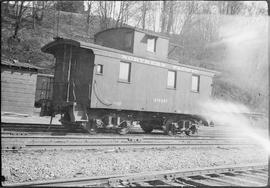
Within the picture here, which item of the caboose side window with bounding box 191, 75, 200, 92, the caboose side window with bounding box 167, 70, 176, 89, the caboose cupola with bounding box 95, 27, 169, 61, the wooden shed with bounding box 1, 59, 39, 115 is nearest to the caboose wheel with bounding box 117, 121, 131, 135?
the caboose side window with bounding box 167, 70, 176, 89

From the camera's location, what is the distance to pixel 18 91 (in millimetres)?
18016

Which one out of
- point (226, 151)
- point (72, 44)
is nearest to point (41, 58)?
point (72, 44)

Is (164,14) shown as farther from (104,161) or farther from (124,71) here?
(104,161)

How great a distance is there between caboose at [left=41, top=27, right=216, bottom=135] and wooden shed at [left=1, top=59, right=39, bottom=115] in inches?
161

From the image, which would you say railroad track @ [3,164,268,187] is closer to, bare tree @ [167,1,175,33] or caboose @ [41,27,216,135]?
caboose @ [41,27,216,135]

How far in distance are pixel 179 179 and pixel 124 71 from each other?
747cm

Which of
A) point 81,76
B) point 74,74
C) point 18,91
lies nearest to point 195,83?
point 81,76

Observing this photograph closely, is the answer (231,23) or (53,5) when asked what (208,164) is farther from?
(53,5)

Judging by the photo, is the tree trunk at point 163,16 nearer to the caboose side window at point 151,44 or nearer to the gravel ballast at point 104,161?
the caboose side window at point 151,44

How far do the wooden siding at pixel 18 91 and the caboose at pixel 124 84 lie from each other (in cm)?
425

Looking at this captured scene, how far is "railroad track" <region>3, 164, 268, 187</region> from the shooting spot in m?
4.93

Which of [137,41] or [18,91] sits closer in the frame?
[137,41]

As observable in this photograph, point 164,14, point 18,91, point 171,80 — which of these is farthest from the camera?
point 18,91

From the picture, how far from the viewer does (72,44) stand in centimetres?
1200
